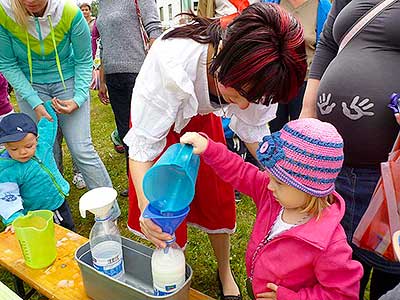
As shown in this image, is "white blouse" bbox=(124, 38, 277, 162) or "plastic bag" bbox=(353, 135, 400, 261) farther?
"white blouse" bbox=(124, 38, 277, 162)

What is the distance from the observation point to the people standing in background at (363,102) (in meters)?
1.30

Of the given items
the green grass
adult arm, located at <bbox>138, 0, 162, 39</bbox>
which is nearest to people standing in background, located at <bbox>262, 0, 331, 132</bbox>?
adult arm, located at <bbox>138, 0, 162, 39</bbox>

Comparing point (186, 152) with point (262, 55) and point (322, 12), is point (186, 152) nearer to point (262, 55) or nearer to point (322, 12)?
point (262, 55)

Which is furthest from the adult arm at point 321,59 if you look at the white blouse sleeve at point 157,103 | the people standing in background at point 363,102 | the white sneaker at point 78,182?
the white sneaker at point 78,182

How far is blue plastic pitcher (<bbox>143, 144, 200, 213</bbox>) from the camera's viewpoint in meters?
1.29

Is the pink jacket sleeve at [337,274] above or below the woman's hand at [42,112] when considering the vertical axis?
above

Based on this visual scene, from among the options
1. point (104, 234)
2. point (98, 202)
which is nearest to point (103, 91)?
point (104, 234)

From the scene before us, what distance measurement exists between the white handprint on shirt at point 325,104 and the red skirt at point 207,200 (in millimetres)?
485

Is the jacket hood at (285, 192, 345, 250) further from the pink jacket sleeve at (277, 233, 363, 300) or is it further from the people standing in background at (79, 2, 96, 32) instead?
the people standing in background at (79, 2, 96, 32)

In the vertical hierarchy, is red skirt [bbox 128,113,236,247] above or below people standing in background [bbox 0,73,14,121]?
above

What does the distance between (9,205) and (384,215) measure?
1.66 meters

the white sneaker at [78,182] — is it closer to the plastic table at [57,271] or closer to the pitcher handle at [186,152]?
the plastic table at [57,271]

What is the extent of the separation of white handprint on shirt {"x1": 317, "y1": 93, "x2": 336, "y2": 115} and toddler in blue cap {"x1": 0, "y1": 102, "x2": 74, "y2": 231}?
1.48 meters

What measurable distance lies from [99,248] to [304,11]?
222cm
